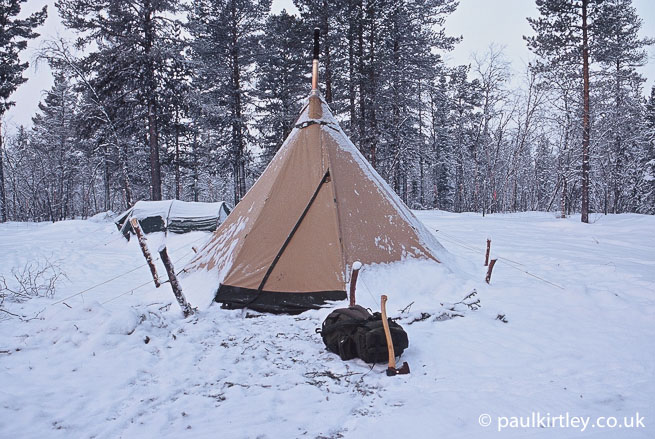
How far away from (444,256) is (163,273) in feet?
19.5

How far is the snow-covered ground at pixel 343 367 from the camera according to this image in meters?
2.13

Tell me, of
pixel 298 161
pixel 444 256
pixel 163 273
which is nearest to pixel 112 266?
pixel 163 273

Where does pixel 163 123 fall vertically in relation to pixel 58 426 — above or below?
above

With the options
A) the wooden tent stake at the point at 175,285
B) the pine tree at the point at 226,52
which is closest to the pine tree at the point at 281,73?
the pine tree at the point at 226,52

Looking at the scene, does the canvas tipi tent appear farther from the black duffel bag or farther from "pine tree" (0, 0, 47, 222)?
"pine tree" (0, 0, 47, 222)

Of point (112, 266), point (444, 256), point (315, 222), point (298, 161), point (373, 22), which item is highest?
point (373, 22)

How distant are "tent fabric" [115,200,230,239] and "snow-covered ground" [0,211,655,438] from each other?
23.7ft

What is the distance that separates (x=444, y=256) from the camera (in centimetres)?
572

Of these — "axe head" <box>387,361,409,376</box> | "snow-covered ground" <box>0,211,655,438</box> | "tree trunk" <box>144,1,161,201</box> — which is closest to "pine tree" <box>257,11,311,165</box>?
"tree trunk" <box>144,1,161,201</box>

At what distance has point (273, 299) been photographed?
457 cm

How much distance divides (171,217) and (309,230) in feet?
30.2

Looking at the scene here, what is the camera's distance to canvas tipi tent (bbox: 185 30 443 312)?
459 cm

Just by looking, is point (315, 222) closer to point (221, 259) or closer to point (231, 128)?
point (221, 259)

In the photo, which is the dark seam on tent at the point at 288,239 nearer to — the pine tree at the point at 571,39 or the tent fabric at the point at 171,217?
the tent fabric at the point at 171,217
